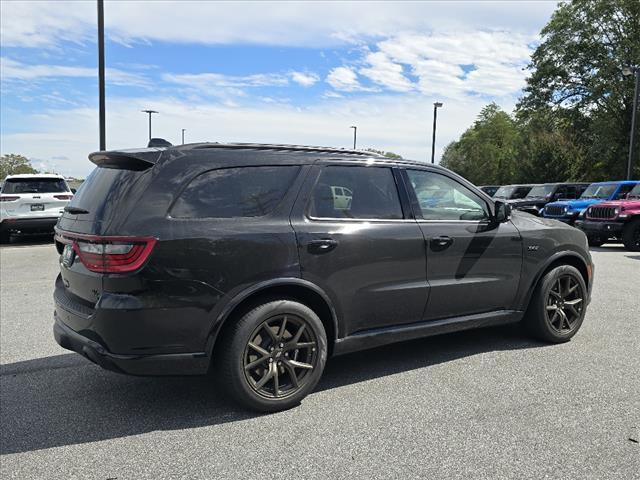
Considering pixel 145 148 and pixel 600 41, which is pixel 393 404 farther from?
pixel 600 41

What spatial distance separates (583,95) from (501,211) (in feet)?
120

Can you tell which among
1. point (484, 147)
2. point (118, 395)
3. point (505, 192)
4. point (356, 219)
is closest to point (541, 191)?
point (505, 192)

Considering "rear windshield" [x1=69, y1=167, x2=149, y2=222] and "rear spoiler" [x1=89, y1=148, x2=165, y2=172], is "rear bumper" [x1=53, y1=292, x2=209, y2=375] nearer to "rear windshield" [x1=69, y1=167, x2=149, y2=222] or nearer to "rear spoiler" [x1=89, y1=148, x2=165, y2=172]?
"rear windshield" [x1=69, y1=167, x2=149, y2=222]

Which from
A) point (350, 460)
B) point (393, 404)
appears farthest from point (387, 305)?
point (350, 460)

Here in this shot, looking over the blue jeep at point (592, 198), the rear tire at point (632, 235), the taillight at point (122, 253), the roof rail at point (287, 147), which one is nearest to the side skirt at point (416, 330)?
the roof rail at point (287, 147)

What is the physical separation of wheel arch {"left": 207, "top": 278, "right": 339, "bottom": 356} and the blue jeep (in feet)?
46.3

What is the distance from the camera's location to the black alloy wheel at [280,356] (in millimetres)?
3631

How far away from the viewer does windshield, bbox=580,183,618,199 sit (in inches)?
636

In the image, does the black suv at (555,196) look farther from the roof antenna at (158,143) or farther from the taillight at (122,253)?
the taillight at (122,253)

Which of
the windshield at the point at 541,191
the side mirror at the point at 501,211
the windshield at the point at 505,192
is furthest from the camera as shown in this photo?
the windshield at the point at 505,192

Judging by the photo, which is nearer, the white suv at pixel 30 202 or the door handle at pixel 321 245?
the door handle at pixel 321 245

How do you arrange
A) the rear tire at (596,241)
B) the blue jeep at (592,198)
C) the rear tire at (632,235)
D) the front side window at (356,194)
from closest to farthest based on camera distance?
the front side window at (356,194) < the rear tire at (632,235) < the rear tire at (596,241) < the blue jeep at (592,198)

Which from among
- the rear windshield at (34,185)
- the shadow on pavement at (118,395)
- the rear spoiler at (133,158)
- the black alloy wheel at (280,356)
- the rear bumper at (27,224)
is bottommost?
the shadow on pavement at (118,395)

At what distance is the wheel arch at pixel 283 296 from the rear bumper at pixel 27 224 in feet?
36.9
